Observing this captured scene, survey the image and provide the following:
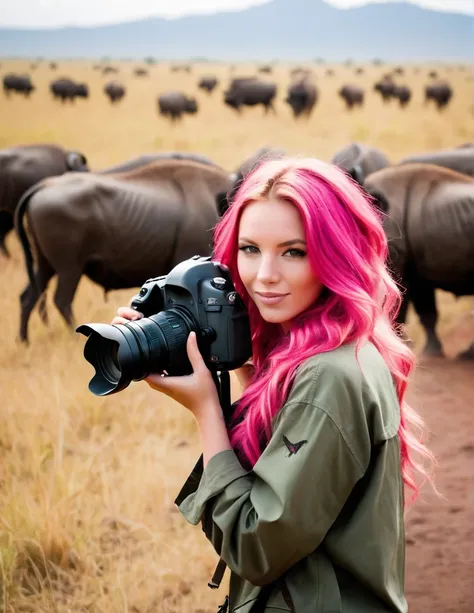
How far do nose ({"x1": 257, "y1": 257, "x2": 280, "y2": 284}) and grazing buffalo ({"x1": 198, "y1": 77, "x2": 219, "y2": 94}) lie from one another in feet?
81.0

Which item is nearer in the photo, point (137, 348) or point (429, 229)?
point (137, 348)

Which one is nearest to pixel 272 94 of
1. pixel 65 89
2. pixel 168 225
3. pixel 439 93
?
pixel 439 93

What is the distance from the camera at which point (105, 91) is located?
1583 centimetres

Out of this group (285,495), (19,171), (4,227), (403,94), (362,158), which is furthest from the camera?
(403,94)

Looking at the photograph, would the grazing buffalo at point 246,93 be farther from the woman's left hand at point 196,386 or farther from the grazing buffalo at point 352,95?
the woman's left hand at point 196,386

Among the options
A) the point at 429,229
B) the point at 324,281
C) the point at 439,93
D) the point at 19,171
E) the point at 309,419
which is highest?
the point at 324,281

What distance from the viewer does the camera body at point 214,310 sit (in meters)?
1.28

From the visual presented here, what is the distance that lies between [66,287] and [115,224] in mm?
477

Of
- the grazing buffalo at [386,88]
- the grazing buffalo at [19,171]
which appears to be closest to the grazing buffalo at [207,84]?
the grazing buffalo at [386,88]

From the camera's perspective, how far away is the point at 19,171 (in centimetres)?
668

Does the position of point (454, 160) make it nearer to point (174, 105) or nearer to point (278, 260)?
point (278, 260)

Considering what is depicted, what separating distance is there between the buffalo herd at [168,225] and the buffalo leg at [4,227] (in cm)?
168

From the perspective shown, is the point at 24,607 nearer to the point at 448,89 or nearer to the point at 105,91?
the point at 105,91

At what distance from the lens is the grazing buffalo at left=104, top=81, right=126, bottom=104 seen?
15809mm
